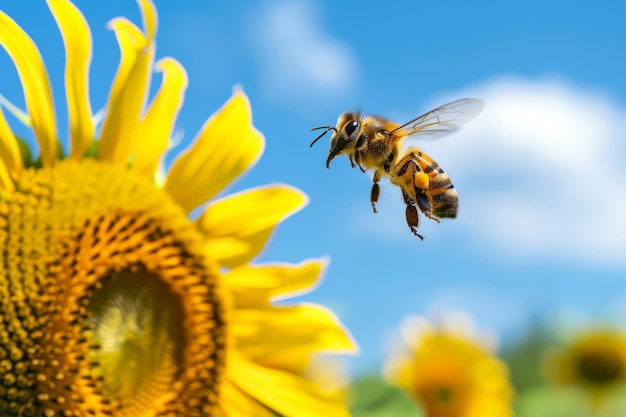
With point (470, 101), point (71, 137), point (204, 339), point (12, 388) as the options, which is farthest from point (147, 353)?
point (470, 101)

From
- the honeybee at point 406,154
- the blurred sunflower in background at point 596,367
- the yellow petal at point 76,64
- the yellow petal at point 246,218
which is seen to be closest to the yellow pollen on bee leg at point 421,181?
the honeybee at point 406,154

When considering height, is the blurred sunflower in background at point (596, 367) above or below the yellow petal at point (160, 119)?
above

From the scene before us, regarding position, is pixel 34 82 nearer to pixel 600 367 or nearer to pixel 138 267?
pixel 138 267

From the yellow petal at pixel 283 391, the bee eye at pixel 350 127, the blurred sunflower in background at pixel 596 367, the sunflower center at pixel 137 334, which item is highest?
the blurred sunflower in background at pixel 596 367

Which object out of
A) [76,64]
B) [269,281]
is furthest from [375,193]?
[76,64]

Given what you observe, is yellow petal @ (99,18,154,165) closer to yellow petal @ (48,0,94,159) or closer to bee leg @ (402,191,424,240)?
yellow petal @ (48,0,94,159)

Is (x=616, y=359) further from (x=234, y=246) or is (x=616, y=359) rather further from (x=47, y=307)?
(x=47, y=307)

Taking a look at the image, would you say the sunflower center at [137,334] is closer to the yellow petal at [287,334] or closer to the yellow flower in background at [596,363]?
the yellow petal at [287,334]
